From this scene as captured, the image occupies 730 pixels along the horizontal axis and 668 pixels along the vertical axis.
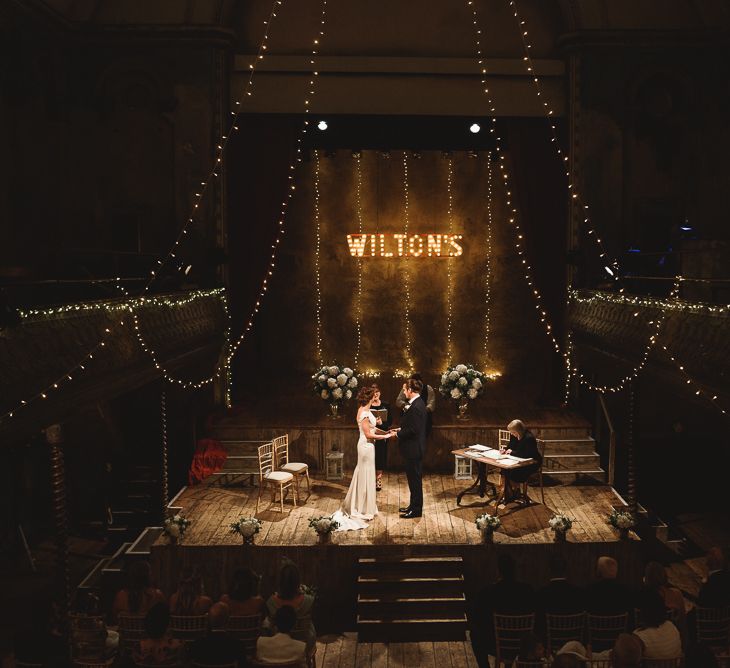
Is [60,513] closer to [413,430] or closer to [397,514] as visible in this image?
[413,430]

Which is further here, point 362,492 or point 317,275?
point 317,275

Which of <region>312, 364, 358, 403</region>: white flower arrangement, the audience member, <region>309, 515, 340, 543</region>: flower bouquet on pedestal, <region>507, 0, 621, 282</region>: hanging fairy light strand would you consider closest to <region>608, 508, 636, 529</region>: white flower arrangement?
<region>309, 515, 340, 543</region>: flower bouquet on pedestal

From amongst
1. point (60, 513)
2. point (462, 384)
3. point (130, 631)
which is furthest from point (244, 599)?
point (462, 384)

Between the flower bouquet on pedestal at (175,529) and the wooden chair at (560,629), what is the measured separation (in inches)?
175

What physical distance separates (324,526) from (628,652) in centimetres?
448

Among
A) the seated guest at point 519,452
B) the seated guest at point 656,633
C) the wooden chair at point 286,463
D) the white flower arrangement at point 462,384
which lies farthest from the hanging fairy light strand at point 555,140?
the seated guest at point 656,633

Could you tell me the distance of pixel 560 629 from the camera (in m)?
7.00

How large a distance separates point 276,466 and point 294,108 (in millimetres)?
6157

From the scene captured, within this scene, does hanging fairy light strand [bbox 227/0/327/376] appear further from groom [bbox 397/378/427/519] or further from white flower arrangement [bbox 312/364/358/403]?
groom [bbox 397/378/427/519]

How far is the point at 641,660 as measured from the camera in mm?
5871

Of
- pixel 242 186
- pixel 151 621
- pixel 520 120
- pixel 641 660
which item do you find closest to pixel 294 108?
pixel 242 186

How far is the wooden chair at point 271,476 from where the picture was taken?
35.0ft

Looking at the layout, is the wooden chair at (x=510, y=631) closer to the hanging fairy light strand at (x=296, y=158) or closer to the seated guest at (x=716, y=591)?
the seated guest at (x=716, y=591)

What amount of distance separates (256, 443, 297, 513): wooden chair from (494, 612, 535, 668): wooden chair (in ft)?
13.6
